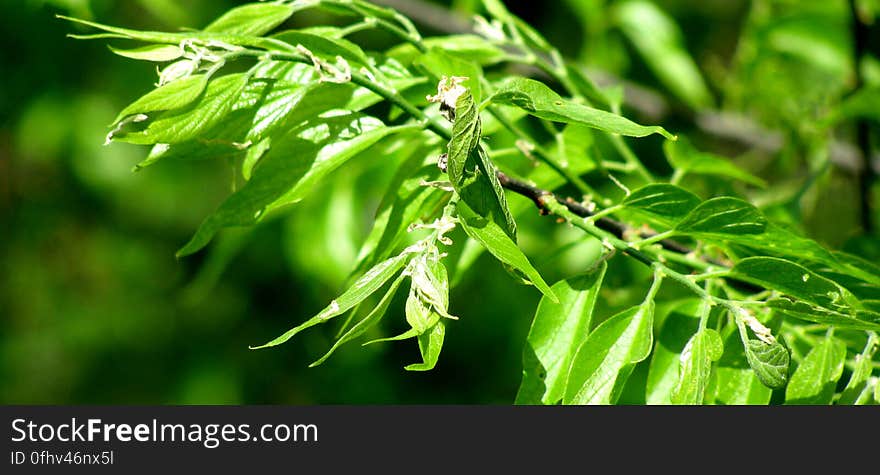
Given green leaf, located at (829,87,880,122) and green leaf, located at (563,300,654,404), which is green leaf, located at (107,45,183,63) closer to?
green leaf, located at (563,300,654,404)

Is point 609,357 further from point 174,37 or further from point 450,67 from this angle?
point 174,37

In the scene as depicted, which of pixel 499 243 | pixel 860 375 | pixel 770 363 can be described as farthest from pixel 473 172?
pixel 860 375

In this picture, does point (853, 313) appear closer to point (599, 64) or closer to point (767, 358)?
point (767, 358)

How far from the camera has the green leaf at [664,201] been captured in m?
0.69

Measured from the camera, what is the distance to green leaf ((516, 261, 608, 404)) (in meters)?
0.66

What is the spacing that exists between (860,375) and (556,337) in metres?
0.25

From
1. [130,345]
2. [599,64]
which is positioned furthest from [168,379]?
[599,64]

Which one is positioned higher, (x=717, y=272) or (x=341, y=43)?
(x=341, y=43)

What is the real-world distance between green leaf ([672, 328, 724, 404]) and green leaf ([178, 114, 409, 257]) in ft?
0.99

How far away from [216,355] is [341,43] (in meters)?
2.24

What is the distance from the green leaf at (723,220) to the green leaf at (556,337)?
85 millimetres

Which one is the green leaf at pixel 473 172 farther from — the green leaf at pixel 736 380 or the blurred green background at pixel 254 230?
the blurred green background at pixel 254 230

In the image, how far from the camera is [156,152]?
2.08 feet

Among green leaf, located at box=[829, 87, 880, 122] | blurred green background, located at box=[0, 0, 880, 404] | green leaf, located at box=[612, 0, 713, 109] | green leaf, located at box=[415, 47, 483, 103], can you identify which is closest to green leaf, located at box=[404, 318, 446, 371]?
green leaf, located at box=[415, 47, 483, 103]
